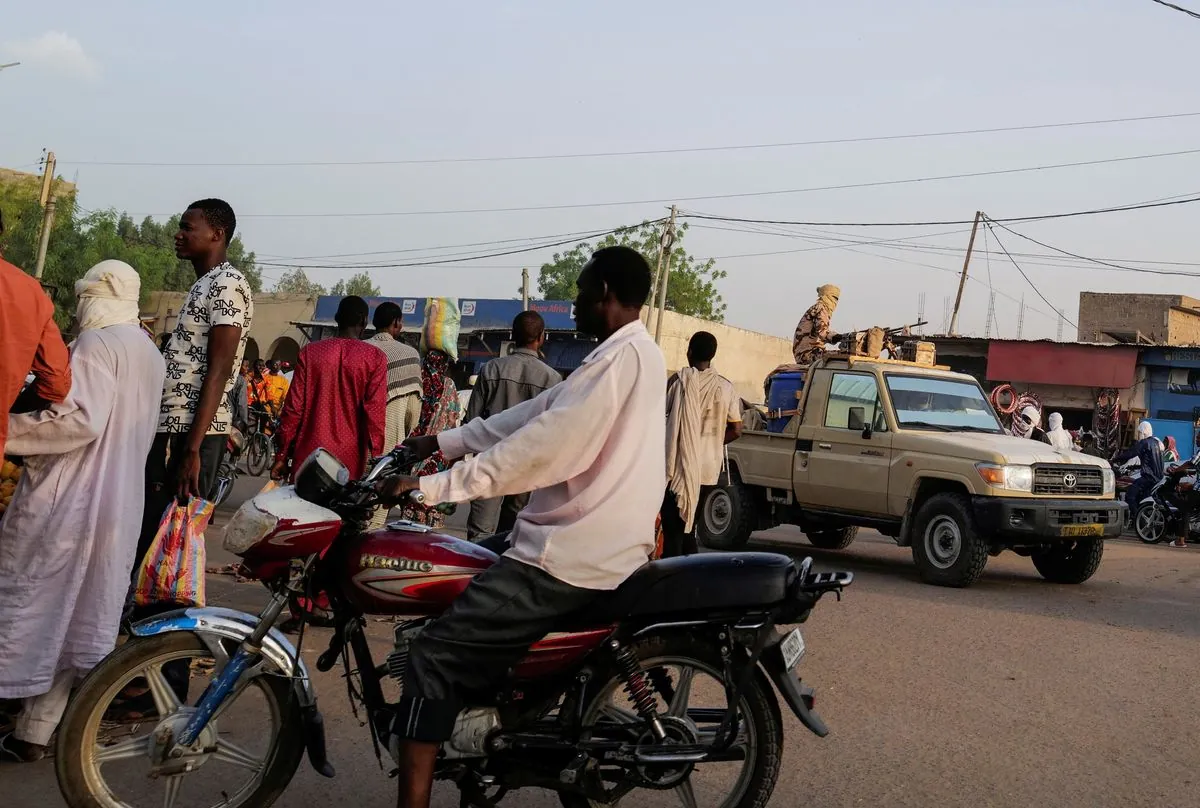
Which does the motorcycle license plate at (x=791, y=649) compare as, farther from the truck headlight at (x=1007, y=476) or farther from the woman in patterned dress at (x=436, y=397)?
the truck headlight at (x=1007, y=476)

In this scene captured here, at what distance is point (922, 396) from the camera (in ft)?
38.9

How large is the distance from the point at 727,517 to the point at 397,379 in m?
5.75

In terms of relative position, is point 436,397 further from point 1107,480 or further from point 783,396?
point 1107,480

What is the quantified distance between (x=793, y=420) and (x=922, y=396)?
4.24 ft

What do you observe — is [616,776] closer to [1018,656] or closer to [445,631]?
[445,631]

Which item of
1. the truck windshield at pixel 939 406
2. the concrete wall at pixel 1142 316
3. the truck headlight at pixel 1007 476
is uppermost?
the concrete wall at pixel 1142 316

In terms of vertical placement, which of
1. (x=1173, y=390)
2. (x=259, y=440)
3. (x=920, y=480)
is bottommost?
(x=259, y=440)

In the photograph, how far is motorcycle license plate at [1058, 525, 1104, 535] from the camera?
418 inches

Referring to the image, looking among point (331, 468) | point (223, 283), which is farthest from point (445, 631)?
point (223, 283)

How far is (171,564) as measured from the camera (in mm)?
5184

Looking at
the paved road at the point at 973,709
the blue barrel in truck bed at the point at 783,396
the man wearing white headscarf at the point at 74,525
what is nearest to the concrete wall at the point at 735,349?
the blue barrel in truck bed at the point at 783,396

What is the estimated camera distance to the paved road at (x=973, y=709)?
474 centimetres

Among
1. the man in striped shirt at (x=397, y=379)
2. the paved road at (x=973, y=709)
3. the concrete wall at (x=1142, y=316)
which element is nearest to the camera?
the paved road at (x=973, y=709)

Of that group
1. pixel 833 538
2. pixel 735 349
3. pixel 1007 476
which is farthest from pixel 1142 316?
pixel 1007 476
